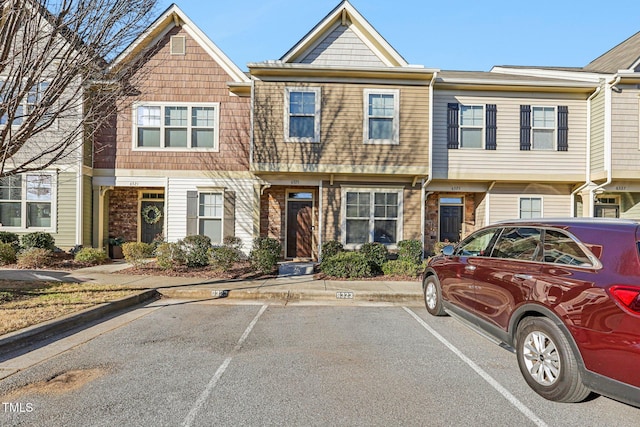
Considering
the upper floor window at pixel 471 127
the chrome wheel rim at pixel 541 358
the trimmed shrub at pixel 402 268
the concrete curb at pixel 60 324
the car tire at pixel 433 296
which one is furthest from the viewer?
the upper floor window at pixel 471 127

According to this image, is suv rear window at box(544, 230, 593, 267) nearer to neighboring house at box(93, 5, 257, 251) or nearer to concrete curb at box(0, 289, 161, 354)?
concrete curb at box(0, 289, 161, 354)

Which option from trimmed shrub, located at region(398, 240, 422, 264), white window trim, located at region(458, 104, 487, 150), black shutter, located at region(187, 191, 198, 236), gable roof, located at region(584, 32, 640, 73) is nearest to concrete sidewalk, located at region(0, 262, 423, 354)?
trimmed shrub, located at region(398, 240, 422, 264)

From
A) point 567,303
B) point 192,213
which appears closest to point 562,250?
point 567,303

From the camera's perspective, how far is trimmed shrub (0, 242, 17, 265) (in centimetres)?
1020

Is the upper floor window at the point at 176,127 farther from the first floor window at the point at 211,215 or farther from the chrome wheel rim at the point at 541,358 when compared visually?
the chrome wheel rim at the point at 541,358

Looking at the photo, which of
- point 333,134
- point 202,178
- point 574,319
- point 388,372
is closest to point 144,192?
point 202,178

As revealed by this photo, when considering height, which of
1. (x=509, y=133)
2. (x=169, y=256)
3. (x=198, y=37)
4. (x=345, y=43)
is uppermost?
(x=198, y=37)

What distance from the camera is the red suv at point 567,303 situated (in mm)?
2867

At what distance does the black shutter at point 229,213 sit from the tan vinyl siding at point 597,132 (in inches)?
487

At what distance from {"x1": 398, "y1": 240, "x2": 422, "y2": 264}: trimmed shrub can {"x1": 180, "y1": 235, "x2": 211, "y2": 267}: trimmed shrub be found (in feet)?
19.9

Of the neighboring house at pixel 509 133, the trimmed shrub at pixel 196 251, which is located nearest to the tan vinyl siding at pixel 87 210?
the trimmed shrub at pixel 196 251

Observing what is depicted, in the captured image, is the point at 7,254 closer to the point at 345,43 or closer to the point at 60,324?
the point at 60,324

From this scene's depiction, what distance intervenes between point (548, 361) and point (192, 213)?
11.0m

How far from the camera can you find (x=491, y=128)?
468 inches
